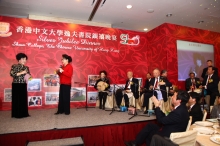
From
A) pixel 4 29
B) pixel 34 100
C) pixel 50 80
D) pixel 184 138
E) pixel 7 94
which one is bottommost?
pixel 34 100

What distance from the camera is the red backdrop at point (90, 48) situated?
511cm

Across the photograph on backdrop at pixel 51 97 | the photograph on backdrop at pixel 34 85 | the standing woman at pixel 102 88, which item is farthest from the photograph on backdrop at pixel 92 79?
the photograph on backdrop at pixel 34 85

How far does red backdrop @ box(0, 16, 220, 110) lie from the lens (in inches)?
201

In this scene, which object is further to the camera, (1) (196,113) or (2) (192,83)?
(2) (192,83)

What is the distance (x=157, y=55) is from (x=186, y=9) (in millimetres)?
1988

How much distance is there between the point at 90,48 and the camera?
19.7 ft

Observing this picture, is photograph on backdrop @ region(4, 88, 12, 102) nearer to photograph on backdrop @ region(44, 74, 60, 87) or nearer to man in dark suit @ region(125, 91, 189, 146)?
photograph on backdrop @ region(44, 74, 60, 87)

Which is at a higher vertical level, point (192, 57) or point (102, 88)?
point (192, 57)

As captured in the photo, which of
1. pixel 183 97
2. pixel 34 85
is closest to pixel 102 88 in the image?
pixel 34 85

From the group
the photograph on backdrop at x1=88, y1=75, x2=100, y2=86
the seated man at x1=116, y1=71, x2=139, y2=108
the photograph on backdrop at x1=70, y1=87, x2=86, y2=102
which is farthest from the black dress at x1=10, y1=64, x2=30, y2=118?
the seated man at x1=116, y1=71, x2=139, y2=108

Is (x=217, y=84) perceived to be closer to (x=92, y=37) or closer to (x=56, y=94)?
(x=92, y=37)

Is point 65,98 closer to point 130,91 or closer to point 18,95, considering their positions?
point 18,95

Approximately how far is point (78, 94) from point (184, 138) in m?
4.56

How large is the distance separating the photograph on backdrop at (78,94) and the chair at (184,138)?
4480 millimetres
